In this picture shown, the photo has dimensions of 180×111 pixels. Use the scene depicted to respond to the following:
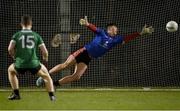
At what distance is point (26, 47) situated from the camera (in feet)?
34.0

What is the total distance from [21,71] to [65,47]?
6.21 m

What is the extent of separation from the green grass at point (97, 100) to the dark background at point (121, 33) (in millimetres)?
1828

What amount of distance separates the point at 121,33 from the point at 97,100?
12.4 ft

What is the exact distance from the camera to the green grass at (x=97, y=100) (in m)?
12.5

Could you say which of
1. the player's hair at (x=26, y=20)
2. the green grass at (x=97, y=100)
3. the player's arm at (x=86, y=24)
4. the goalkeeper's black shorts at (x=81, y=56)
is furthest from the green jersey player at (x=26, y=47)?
the goalkeeper's black shorts at (x=81, y=56)

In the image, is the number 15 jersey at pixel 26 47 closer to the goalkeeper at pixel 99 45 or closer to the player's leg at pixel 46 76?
the player's leg at pixel 46 76

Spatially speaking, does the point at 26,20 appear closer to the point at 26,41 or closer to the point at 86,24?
the point at 26,41

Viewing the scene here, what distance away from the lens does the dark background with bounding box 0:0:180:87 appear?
54.8ft

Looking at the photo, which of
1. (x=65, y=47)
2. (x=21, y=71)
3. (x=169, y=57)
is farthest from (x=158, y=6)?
(x=21, y=71)

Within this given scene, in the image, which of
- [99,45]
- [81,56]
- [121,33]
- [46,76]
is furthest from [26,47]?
[121,33]

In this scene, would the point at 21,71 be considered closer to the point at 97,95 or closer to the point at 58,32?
the point at 97,95

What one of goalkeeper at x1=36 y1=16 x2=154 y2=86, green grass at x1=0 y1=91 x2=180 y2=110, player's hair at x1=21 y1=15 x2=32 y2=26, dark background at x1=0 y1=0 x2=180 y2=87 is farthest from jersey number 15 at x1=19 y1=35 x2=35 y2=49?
dark background at x1=0 y1=0 x2=180 y2=87

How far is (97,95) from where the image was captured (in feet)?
48.5

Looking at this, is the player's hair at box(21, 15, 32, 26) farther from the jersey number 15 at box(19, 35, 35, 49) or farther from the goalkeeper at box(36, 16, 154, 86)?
the goalkeeper at box(36, 16, 154, 86)
